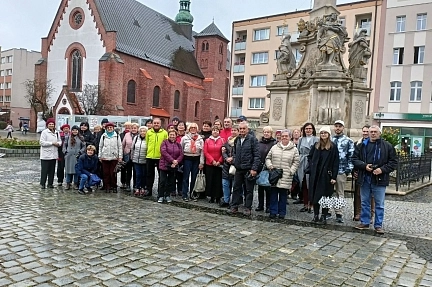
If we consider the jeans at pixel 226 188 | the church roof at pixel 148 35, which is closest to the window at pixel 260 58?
the church roof at pixel 148 35

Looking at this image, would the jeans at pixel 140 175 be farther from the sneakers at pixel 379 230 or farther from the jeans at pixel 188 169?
the sneakers at pixel 379 230

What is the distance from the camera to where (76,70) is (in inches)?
1638

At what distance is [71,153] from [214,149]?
12.0 ft

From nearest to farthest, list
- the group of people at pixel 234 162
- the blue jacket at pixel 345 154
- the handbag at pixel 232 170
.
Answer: the group of people at pixel 234 162
the blue jacket at pixel 345 154
the handbag at pixel 232 170

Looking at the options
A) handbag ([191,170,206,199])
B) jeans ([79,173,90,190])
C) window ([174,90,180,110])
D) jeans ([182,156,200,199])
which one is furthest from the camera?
window ([174,90,180,110])

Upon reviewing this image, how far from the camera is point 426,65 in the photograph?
30.3 m

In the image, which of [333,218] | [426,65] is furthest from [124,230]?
[426,65]

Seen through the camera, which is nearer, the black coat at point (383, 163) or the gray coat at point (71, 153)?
the black coat at point (383, 163)

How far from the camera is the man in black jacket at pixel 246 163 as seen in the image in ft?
23.5

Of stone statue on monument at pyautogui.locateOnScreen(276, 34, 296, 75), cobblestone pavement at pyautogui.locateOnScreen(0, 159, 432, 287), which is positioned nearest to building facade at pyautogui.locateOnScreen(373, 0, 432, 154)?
stone statue on monument at pyautogui.locateOnScreen(276, 34, 296, 75)

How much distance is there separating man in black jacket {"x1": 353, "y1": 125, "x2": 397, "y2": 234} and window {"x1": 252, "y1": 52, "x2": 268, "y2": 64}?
3581 cm

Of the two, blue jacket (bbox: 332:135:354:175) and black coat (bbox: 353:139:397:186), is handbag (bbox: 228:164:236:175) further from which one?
black coat (bbox: 353:139:397:186)

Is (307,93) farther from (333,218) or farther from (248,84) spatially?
(248,84)

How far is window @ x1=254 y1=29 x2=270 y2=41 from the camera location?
40.8 m
